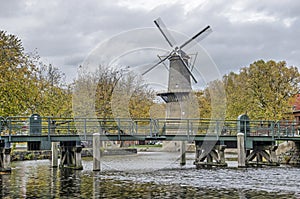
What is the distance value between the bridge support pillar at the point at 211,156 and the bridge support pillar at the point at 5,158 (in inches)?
514

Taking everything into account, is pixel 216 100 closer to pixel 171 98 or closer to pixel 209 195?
pixel 171 98

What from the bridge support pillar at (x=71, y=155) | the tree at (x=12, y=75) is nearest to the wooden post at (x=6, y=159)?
the bridge support pillar at (x=71, y=155)

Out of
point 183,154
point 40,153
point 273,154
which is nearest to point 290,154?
point 273,154

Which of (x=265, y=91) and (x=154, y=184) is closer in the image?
(x=154, y=184)

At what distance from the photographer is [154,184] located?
85.6ft

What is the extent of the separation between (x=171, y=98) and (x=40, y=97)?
1588cm

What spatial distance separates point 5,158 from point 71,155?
5.84 m

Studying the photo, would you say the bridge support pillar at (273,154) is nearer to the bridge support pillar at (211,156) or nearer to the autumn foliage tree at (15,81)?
the bridge support pillar at (211,156)

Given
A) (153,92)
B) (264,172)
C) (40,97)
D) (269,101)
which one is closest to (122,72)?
(153,92)

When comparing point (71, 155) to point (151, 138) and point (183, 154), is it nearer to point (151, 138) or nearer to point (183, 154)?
point (151, 138)

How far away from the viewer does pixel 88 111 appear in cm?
5150

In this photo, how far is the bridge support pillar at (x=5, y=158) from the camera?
103 feet

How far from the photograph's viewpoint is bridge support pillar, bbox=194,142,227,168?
121 ft

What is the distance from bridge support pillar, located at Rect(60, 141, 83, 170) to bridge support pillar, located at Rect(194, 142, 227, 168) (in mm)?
8496
